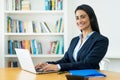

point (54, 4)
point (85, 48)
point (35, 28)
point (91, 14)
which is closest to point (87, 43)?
point (85, 48)

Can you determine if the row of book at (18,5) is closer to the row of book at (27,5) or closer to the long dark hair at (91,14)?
the row of book at (27,5)

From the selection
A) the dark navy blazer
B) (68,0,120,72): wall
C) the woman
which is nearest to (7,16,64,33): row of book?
(68,0,120,72): wall

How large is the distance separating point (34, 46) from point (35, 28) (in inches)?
12.4

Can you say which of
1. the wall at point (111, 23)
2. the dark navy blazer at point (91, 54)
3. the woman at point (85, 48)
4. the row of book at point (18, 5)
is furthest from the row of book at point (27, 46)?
the dark navy blazer at point (91, 54)

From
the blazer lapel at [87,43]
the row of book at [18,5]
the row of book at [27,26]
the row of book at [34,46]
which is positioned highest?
the row of book at [18,5]

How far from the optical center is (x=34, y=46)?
4156 mm

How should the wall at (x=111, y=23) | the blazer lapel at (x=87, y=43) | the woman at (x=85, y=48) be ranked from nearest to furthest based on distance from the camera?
the woman at (x=85, y=48), the blazer lapel at (x=87, y=43), the wall at (x=111, y=23)

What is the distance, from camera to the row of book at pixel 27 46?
4.15 metres

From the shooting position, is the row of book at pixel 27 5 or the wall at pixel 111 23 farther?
the row of book at pixel 27 5

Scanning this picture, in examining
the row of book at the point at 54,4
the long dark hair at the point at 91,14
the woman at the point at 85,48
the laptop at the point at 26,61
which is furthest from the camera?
the row of book at the point at 54,4

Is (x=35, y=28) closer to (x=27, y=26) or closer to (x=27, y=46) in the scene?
(x=27, y=26)

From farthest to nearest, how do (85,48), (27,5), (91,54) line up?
(27,5) → (85,48) → (91,54)

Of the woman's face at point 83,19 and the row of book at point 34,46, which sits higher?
the woman's face at point 83,19

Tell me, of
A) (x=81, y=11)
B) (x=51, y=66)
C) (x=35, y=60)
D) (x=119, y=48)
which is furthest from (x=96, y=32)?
(x=35, y=60)
